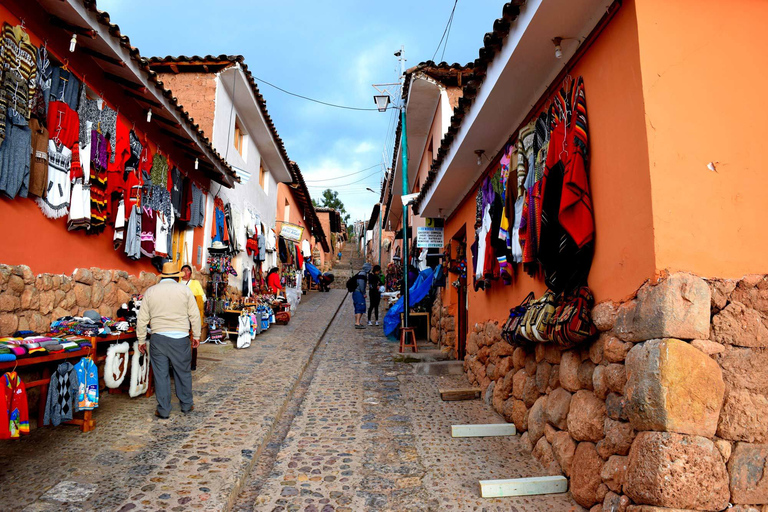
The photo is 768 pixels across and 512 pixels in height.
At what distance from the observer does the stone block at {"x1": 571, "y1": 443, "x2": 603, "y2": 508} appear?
316 centimetres

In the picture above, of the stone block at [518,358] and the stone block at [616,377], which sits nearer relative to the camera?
the stone block at [616,377]

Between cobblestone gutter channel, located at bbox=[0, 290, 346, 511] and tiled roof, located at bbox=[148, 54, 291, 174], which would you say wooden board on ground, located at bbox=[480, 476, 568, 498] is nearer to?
cobblestone gutter channel, located at bbox=[0, 290, 346, 511]

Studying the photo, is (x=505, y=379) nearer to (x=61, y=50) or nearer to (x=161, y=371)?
(x=161, y=371)

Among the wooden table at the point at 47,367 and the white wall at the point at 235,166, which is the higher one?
the white wall at the point at 235,166

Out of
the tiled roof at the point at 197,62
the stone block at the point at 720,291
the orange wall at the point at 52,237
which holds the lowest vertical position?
the stone block at the point at 720,291

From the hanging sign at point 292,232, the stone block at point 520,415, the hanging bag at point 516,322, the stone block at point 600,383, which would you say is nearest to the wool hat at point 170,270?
the hanging bag at point 516,322

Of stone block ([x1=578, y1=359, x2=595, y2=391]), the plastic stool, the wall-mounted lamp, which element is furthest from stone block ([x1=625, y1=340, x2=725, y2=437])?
the plastic stool

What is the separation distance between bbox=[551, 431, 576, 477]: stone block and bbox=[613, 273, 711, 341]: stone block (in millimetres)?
1284

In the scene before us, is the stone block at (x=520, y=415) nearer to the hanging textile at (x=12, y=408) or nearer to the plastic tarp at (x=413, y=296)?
the hanging textile at (x=12, y=408)

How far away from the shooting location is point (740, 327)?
2.74 m

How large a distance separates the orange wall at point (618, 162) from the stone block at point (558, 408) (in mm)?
956

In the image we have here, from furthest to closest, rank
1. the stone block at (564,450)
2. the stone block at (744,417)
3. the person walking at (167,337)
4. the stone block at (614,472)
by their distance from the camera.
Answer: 1. the person walking at (167,337)
2. the stone block at (564,450)
3. the stone block at (614,472)
4. the stone block at (744,417)

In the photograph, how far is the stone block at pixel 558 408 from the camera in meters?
3.79

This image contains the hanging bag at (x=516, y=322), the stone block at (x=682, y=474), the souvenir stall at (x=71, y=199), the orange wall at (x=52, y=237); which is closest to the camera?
the stone block at (x=682, y=474)
